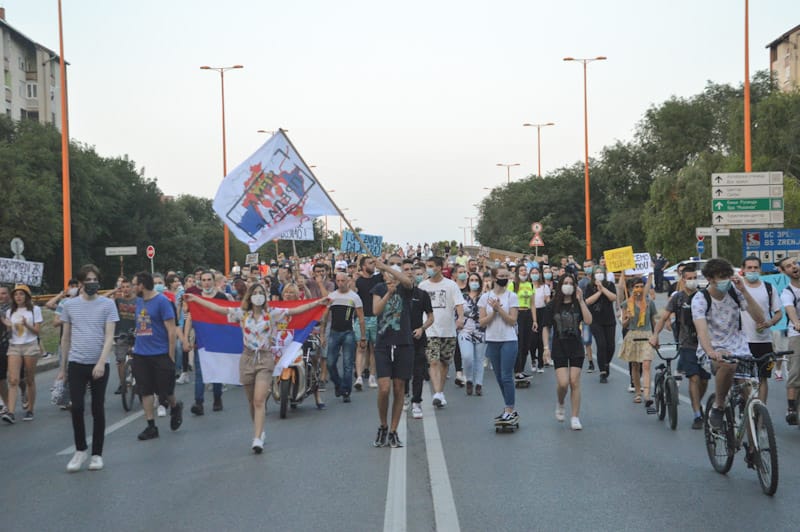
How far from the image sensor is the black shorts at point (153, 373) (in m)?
10.8

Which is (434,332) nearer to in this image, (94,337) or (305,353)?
(305,353)

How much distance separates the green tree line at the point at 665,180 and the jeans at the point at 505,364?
3909 cm

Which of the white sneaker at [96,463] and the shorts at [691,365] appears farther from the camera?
the shorts at [691,365]

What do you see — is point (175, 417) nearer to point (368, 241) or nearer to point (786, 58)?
point (368, 241)

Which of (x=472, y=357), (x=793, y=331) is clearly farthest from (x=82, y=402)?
(x=793, y=331)

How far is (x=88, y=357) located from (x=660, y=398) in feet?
20.0

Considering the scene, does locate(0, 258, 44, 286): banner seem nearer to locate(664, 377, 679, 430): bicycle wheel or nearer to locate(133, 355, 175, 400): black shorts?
locate(133, 355, 175, 400): black shorts

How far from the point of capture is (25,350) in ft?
42.1

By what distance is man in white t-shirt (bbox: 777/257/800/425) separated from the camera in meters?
10.6

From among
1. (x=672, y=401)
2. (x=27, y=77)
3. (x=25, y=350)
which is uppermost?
(x=27, y=77)

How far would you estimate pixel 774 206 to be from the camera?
25.3 meters

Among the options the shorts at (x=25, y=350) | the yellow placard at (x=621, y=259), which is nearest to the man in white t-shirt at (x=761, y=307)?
the yellow placard at (x=621, y=259)

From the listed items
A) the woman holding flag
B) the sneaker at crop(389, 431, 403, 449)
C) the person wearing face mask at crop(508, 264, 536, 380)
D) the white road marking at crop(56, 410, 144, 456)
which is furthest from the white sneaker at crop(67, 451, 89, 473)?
the person wearing face mask at crop(508, 264, 536, 380)

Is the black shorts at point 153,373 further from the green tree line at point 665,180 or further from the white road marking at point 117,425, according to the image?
the green tree line at point 665,180
